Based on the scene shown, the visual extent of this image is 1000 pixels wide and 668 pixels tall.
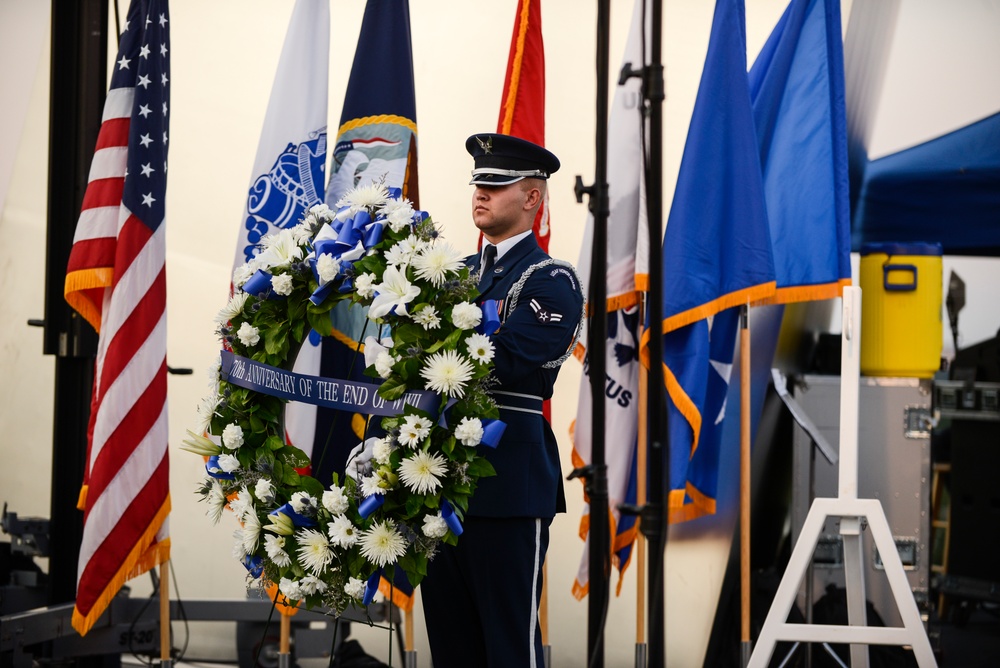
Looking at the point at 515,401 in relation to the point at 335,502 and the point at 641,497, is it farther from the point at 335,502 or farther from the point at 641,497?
the point at 641,497

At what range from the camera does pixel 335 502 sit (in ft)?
6.31

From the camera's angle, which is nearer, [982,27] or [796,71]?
[796,71]

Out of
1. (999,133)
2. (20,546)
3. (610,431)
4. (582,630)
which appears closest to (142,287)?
(20,546)

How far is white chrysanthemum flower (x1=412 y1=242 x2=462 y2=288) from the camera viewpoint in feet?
6.32

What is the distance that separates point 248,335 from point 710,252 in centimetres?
156

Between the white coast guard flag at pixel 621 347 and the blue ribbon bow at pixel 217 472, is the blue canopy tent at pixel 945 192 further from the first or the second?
the blue ribbon bow at pixel 217 472

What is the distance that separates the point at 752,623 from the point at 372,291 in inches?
82.3

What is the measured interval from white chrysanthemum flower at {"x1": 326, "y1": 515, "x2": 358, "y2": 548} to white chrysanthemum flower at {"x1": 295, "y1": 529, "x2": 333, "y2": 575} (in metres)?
0.03

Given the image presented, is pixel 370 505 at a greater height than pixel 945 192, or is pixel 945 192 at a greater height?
pixel 945 192

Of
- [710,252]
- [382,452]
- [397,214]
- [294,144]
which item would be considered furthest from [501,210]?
[294,144]

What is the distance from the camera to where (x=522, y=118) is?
3.23 meters

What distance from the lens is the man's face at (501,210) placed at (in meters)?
2.28

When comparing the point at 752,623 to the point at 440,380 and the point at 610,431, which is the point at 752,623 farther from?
the point at 440,380

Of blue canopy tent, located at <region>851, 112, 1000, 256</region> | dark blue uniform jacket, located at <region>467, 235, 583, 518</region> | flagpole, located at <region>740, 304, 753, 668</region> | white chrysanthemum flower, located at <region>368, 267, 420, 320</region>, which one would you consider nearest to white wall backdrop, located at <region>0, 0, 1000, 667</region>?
blue canopy tent, located at <region>851, 112, 1000, 256</region>
